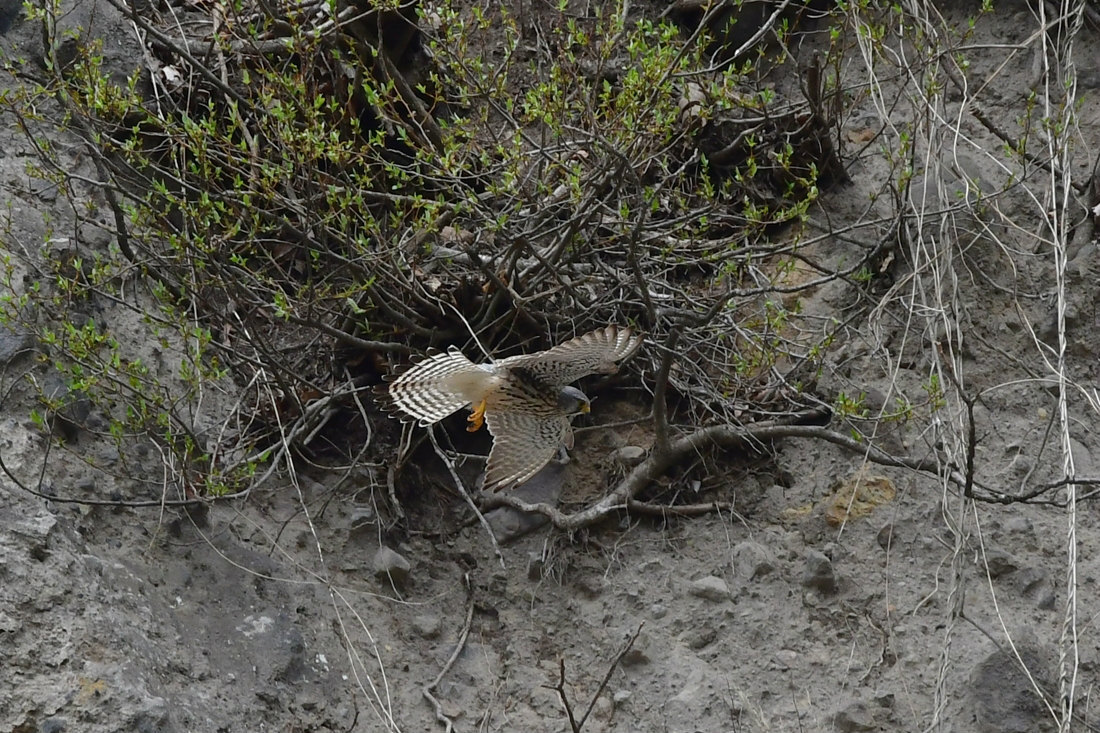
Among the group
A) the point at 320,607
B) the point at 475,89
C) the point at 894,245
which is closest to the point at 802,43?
the point at 894,245

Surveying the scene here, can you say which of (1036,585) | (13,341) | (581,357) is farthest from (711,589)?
(13,341)

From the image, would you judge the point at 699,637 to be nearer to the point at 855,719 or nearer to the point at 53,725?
the point at 855,719

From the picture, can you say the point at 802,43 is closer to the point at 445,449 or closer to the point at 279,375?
the point at 445,449

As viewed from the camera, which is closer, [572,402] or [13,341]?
[13,341]

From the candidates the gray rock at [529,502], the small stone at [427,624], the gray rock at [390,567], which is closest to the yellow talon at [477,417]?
the gray rock at [529,502]

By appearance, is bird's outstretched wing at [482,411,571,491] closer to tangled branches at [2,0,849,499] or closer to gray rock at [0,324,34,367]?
tangled branches at [2,0,849,499]

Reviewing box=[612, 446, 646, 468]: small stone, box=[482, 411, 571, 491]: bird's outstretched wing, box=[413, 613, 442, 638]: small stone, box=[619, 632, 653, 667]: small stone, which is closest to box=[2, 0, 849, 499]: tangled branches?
box=[612, 446, 646, 468]: small stone

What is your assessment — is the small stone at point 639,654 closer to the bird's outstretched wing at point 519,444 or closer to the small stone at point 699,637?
the small stone at point 699,637
